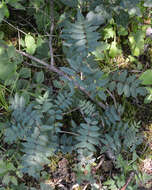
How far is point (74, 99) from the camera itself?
1.72m

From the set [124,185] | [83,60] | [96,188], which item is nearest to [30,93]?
[83,60]

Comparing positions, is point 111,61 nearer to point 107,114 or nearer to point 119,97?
point 119,97

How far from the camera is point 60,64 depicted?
1.97 meters

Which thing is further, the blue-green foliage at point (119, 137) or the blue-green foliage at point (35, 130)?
the blue-green foliage at point (119, 137)

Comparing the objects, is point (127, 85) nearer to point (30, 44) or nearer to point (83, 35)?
point (83, 35)

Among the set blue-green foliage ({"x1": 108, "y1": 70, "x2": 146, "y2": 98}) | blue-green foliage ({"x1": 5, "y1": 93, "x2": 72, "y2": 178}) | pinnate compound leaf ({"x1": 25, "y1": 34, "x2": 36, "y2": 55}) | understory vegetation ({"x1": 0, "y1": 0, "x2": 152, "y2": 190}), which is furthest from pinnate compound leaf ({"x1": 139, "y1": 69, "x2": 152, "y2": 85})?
pinnate compound leaf ({"x1": 25, "y1": 34, "x2": 36, "y2": 55})

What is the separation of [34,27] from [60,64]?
40 centimetres

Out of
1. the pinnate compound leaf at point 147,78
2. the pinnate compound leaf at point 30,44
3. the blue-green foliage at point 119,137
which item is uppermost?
the pinnate compound leaf at point 30,44

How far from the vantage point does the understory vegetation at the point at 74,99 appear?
1475 millimetres

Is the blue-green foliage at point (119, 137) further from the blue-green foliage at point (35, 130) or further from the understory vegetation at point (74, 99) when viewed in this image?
the blue-green foliage at point (35, 130)

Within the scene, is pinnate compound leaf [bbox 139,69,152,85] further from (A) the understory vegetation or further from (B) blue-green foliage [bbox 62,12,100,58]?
(B) blue-green foliage [bbox 62,12,100,58]

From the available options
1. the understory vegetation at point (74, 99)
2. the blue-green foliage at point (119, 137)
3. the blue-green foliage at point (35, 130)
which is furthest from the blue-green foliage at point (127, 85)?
the blue-green foliage at point (35, 130)

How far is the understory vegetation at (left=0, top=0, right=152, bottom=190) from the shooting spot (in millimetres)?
1475

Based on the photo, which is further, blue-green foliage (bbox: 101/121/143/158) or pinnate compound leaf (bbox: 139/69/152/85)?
pinnate compound leaf (bbox: 139/69/152/85)
